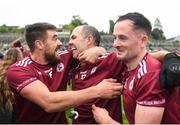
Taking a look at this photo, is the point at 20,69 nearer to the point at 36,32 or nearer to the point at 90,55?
the point at 36,32

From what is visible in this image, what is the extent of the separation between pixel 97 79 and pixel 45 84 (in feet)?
1.80

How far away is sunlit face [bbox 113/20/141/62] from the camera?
3.93 meters

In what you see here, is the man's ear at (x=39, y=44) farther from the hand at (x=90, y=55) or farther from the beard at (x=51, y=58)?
the hand at (x=90, y=55)

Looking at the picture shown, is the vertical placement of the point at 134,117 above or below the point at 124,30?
below

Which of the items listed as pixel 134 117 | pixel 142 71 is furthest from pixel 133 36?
pixel 134 117

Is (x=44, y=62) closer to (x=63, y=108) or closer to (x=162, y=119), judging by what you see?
(x=63, y=108)

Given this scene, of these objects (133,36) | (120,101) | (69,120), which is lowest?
(69,120)

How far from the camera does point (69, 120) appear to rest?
16.5 ft

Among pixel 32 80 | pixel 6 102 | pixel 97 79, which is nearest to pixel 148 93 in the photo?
pixel 97 79

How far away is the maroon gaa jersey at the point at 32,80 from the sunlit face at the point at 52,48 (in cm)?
8

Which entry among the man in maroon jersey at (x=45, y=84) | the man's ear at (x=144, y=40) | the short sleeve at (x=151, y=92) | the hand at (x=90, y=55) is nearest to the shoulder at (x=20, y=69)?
the man in maroon jersey at (x=45, y=84)

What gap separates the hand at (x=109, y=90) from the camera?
4.16 m

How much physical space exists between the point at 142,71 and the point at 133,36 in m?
0.39

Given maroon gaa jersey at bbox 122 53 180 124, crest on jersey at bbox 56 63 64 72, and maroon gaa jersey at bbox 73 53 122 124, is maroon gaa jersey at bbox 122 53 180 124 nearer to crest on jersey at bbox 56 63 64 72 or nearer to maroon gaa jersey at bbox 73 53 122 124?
maroon gaa jersey at bbox 73 53 122 124
